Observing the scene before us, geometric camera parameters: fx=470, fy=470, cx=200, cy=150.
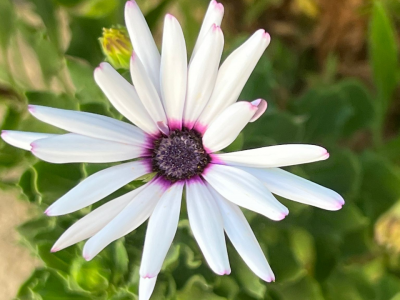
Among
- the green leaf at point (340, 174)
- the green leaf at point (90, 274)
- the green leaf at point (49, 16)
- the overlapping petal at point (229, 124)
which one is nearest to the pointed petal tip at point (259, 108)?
the overlapping petal at point (229, 124)

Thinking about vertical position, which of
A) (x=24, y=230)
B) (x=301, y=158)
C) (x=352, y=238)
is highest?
(x=301, y=158)

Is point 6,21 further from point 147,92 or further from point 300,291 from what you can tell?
point 300,291

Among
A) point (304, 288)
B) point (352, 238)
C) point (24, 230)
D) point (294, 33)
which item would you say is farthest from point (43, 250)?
point (294, 33)

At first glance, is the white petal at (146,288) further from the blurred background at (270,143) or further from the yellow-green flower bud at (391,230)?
the yellow-green flower bud at (391,230)

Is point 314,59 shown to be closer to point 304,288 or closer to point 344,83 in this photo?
point 344,83

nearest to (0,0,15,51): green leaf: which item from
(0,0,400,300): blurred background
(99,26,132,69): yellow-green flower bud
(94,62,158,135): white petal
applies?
(0,0,400,300): blurred background
